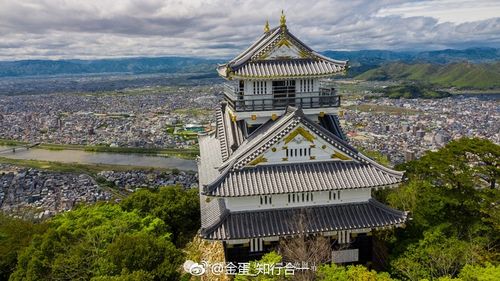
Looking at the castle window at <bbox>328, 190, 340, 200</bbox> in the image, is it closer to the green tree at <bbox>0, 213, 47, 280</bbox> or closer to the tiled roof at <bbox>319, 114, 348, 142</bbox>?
the tiled roof at <bbox>319, 114, 348, 142</bbox>

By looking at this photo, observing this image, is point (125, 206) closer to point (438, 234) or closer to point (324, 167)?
point (324, 167)

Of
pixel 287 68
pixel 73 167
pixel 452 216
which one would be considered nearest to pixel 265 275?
pixel 287 68

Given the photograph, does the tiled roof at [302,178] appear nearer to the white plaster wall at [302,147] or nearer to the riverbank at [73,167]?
the white plaster wall at [302,147]

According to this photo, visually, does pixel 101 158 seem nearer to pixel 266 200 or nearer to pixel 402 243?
pixel 266 200

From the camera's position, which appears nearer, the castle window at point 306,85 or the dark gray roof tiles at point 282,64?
the dark gray roof tiles at point 282,64

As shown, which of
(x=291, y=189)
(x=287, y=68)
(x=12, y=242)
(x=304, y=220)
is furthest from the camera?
(x=12, y=242)

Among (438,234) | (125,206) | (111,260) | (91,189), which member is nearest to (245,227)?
(111,260)

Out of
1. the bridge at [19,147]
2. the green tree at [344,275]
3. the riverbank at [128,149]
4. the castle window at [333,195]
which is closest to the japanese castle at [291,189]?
the castle window at [333,195]
